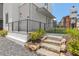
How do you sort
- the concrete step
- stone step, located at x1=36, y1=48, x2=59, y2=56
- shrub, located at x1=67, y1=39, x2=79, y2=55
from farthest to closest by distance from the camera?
the concrete step, stone step, located at x1=36, y1=48, x2=59, y2=56, shrub, located at x1=67, y1=39, x2=79, y2=55

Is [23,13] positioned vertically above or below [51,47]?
above

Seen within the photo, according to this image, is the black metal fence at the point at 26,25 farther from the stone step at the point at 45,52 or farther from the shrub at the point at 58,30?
the stone step at the point at 45,52

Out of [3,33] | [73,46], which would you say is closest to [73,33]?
[73,46]

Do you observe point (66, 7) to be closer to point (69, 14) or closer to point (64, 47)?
point (69, 14)

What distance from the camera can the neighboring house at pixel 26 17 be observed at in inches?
131

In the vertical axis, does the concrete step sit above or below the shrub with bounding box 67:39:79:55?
above

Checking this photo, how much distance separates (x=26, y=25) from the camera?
132 inches

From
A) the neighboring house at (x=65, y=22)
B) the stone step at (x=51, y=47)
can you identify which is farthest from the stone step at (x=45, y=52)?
the neighboring house at (x=65, y=22)

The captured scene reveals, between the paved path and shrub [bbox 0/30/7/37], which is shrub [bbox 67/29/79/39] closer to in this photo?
the paved path

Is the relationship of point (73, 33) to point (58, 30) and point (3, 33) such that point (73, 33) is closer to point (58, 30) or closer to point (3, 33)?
point (58, 30)

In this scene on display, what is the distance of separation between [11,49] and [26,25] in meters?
0.42

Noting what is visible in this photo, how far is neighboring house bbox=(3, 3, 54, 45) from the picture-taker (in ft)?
10.9

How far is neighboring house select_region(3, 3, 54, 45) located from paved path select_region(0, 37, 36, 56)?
0.45 ft

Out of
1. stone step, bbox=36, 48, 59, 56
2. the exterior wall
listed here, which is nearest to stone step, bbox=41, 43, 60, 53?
stone step, bbox=36, 48, 59, 56
